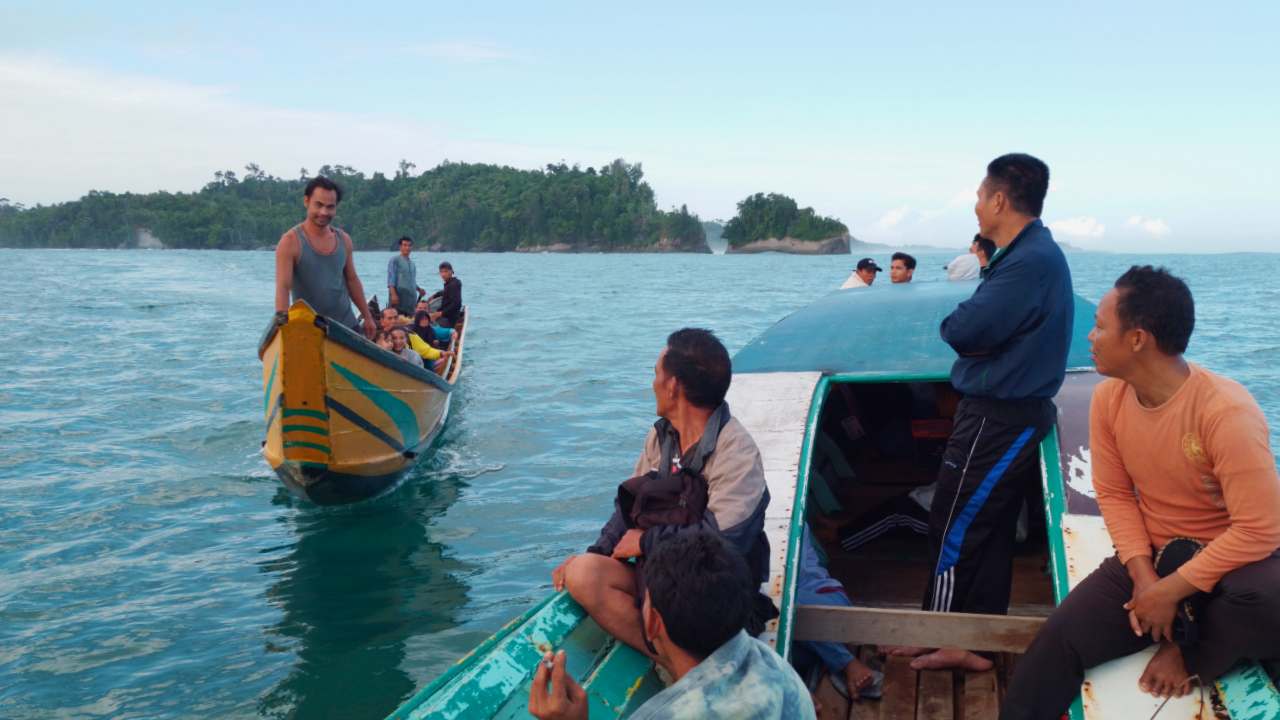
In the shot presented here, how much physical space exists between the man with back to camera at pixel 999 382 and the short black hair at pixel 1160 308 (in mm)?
926

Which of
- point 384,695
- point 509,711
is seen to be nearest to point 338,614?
point 384,695

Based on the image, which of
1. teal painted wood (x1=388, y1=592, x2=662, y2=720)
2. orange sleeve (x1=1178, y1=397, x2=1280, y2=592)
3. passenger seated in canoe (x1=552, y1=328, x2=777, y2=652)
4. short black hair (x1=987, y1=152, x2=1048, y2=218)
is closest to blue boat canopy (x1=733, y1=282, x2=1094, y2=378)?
short black hair (x1=987, y1=152, x2=1048, y2=218)

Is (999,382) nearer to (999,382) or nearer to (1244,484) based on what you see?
(999,382)

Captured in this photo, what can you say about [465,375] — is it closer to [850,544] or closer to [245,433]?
[245,433]

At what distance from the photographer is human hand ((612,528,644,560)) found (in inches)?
127

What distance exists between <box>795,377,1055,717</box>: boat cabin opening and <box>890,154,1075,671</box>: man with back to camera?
5.8 inches

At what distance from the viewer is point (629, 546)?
3.24 metres

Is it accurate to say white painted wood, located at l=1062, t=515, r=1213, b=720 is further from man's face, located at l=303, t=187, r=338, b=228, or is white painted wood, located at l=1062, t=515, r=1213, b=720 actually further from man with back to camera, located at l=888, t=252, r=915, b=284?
man with back to camera, located at l=888, t=252, r=915, b=284

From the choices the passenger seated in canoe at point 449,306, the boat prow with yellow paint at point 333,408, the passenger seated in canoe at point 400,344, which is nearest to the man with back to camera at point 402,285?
the passenger seated in canoe at point 449,306

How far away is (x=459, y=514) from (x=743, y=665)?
7213 millimetres

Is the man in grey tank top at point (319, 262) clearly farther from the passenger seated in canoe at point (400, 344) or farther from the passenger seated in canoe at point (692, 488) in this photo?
the passenger seated in canoe at point (692, 488)

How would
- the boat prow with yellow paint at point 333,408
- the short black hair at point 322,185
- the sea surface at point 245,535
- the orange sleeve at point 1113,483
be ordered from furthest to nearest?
the boat prow with yellow paint at point 333,408 < the short black hair at point 322,185 < the sea surface at point 245,535 < the orange sleeve at point 1113,483

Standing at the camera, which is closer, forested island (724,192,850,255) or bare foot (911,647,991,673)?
bare foot (911,647,991,673)

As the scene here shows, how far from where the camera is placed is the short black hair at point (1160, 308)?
2.79m
